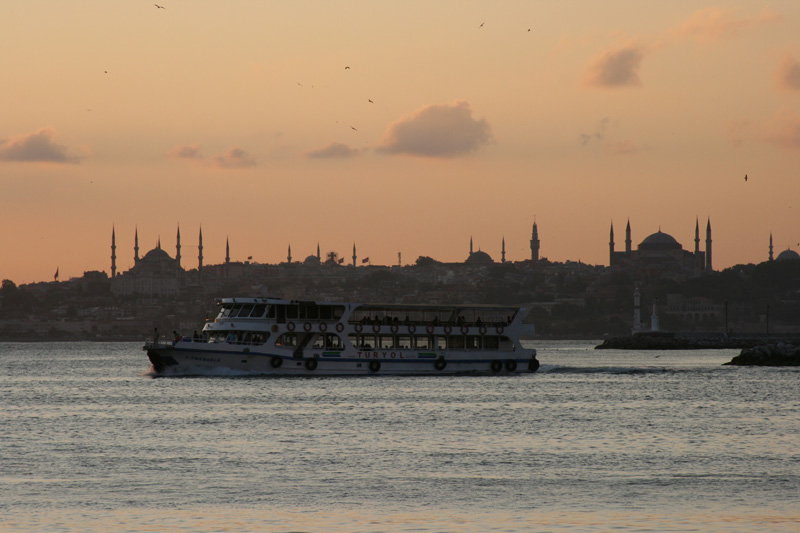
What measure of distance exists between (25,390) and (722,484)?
139ft

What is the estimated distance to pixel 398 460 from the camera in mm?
30906

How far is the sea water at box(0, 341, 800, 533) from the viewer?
2320cm

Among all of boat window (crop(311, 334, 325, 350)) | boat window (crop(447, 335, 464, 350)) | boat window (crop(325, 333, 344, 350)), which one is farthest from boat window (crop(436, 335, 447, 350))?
boat window (crop(311, 334, 325, 350))

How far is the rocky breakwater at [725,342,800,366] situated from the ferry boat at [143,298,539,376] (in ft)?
99.1

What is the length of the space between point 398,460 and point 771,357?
6662 centimetres

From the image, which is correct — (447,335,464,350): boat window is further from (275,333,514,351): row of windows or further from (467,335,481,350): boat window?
(467,335,481,350): boat window

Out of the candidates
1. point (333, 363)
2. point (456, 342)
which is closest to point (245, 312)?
point (333, 363)

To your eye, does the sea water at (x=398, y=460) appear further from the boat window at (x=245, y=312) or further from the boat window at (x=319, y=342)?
the boat window at (x=319, y=342)

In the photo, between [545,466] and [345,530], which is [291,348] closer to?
[545,466]

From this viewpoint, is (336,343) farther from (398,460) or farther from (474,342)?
(398,460)

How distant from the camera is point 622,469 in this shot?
2925 centimetres

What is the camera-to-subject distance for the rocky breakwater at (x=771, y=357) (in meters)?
90.7

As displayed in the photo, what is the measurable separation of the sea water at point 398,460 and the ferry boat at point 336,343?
4.74 m

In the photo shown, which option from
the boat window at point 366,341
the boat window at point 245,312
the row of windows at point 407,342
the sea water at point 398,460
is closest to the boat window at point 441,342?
the row of windows at point 407,342
